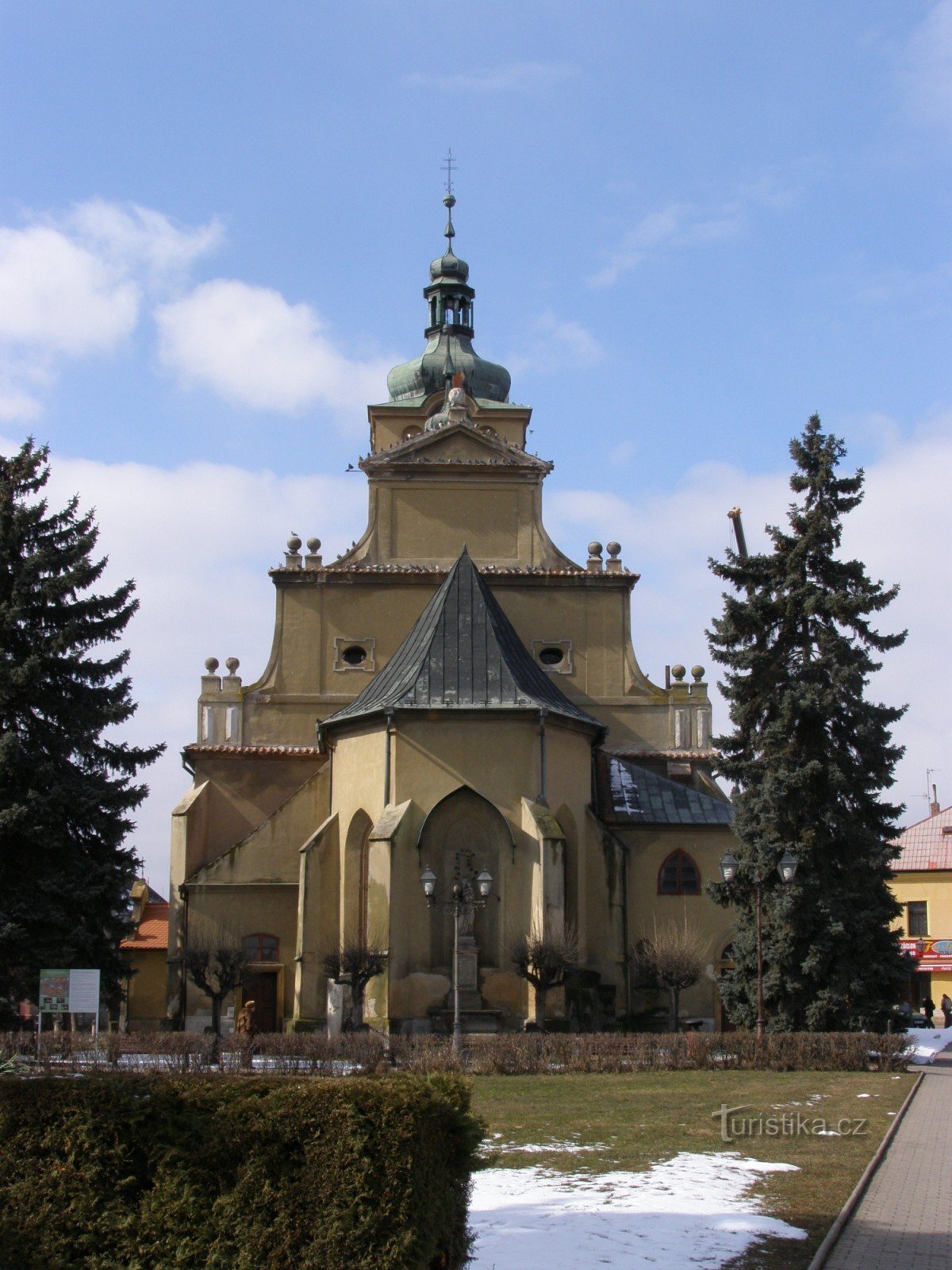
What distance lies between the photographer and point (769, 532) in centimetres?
3002

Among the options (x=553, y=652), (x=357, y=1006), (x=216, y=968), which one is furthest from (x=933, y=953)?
(x=216, y=968)

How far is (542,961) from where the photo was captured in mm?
28797

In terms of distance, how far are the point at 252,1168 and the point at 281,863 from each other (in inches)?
1059

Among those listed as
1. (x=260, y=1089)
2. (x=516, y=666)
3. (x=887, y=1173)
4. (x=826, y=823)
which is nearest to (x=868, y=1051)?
(x=826, y=823)

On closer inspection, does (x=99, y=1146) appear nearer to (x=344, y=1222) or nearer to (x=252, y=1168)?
(x=252, y=1168)

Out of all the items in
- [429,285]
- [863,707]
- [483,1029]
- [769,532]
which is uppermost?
[429,285]

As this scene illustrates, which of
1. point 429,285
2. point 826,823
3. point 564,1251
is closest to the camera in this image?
point 564,1251

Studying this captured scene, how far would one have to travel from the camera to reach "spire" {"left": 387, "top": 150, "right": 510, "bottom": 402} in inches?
2152

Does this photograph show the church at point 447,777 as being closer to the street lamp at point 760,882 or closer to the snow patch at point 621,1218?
the street lamp at point 760,882

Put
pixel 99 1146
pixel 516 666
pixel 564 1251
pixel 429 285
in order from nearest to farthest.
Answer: pixel 99 1146
pixel 564 1251
pixel 516 666
pixel 429 285

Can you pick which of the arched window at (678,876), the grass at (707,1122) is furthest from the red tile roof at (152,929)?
the grass at (707,1122)

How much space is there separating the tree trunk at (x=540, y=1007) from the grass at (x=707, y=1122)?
21.5ft

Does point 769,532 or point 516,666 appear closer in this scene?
point 769,532

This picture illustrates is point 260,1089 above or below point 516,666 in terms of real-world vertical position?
below
